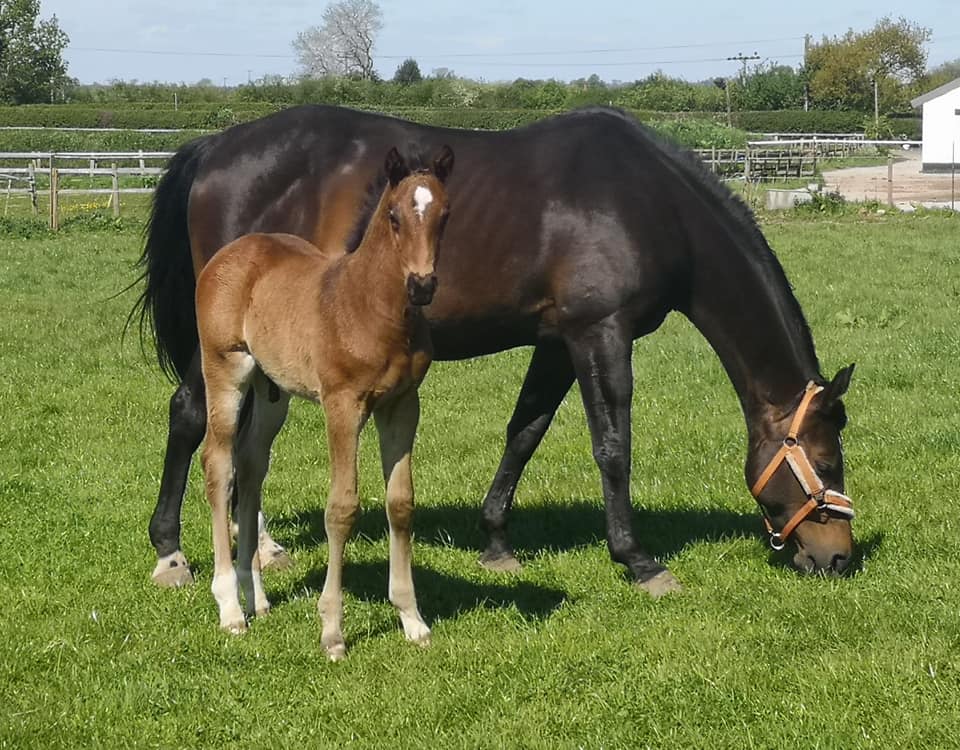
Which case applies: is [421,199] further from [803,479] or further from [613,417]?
[803,479]

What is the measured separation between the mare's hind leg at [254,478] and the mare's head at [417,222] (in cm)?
139

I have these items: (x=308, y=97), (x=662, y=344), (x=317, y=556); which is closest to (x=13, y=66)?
(x=308, y=97)

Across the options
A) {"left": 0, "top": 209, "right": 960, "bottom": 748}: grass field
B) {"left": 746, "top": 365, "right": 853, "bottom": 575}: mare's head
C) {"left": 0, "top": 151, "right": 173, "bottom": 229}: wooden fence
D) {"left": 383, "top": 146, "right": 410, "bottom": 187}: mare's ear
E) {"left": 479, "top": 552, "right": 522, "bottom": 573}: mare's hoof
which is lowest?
{"left": 479, "top": 552, "right": 522, "bottom": 573}: mare's hoof

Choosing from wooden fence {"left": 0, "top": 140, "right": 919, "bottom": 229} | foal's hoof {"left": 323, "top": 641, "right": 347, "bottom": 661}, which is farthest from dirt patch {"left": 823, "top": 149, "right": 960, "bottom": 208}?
foal's hoof {"left": 323, "top": 641, "right": 347, "bottom": 661}

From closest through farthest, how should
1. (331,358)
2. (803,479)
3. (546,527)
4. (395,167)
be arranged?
(395,167) < (331,358) < (803,479) < (546,527)

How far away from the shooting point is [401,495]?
16.1ft

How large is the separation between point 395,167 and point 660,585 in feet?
8.24

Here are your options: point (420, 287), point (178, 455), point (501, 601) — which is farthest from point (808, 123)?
point (420, 287)

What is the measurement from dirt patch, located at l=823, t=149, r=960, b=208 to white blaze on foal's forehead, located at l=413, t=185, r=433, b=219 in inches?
1006

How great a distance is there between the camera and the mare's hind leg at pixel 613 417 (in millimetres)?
5809

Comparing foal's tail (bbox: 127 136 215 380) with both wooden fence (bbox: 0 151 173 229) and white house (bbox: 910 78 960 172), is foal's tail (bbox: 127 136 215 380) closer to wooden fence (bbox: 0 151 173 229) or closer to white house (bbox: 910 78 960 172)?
wooden fence (bbox: 0 151 173 229)

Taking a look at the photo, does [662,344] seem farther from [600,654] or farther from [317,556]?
[600,654]

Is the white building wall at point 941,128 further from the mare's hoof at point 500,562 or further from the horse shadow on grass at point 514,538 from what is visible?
the mare's hoof at point 500,562

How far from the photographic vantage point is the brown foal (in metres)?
4.44
